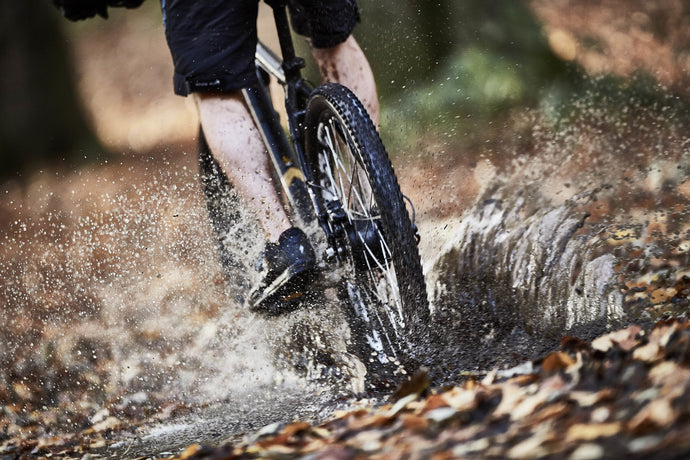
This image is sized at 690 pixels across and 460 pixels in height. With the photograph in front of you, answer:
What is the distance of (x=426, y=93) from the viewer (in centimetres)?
375

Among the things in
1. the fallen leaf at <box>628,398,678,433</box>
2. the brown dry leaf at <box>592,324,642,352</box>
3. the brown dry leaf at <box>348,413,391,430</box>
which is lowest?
the brown dry leaf at <box>348,413,391,430</box>

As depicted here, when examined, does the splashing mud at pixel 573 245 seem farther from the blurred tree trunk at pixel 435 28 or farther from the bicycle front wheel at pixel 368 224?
the blurred tree trunk at pixel 435 28

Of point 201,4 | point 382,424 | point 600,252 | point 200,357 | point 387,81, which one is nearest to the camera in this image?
→ point 382,424

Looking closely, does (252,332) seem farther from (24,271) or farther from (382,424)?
(24,271)

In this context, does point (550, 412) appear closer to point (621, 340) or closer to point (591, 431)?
point (591, 431)

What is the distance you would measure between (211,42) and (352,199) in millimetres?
628

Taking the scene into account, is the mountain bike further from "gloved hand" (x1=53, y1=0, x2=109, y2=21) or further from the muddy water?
"gloved hand" (x1=53, y1=0, x2=109, y2=21)

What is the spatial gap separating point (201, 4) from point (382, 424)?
133 centimetres

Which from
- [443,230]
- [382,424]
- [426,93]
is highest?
[426,93]

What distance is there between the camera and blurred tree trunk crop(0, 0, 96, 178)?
137 inches

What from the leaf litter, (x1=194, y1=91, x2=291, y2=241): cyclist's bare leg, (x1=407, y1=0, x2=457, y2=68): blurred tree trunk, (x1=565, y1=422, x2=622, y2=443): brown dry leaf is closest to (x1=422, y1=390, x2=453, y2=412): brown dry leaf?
the leaf litter

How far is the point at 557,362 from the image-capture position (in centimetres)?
135

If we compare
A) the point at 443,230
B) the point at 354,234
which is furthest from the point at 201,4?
the point at 443,230

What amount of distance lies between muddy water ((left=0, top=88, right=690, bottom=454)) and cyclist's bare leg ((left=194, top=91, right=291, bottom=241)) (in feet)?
0.75
